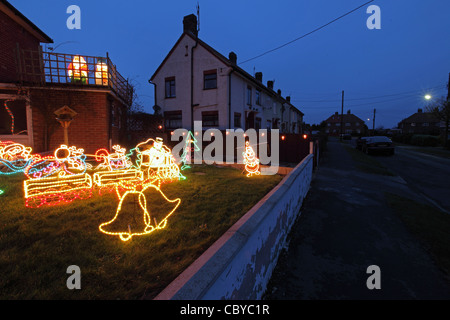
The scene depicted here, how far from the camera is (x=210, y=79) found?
709 inches

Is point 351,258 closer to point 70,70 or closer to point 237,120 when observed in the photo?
point 70,70

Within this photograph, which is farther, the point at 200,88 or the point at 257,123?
the point at 257,123

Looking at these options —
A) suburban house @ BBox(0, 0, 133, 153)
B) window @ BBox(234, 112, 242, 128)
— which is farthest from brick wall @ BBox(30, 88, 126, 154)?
window @ BBox(234, 112, 242, 128)

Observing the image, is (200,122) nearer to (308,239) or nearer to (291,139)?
(291,139)

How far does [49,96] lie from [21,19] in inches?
236

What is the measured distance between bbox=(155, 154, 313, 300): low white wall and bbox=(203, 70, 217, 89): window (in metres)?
15.9

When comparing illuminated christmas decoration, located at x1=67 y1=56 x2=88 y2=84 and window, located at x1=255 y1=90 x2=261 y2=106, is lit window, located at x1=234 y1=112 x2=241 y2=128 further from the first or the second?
illuminated christmas decoration, located at x1=67 y1=56 x2=88 y2=84

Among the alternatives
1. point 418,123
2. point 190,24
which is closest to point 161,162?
point 190,24

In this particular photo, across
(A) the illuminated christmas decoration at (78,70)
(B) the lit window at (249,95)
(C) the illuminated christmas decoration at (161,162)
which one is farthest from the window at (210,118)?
(C) the illuminated christmas decoration at (161,162)

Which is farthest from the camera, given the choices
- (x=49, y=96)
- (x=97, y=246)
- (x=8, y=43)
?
(x=8, y=43)

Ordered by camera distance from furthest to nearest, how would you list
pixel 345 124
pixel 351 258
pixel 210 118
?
pixel 345 124 → pixel 210 118 → pixel 351 258

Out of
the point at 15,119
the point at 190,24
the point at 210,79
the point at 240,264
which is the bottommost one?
the point at 240,264

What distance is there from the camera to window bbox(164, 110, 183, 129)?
19328 millimetres
